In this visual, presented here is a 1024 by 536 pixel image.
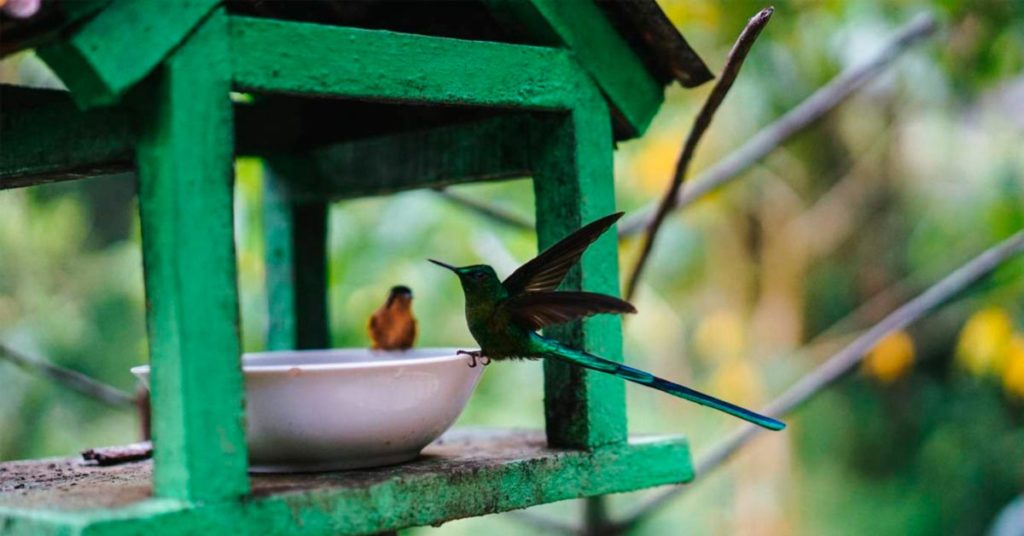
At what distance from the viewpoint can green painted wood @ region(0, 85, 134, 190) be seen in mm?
1440

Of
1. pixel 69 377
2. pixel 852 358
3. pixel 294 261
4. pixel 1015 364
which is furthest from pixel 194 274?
pixel 1015 364

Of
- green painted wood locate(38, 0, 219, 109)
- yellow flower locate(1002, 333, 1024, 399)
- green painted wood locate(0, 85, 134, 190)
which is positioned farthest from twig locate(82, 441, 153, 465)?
yellow flower locate(1002, 333, 1024, 399)

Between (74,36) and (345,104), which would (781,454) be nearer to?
(345,104)

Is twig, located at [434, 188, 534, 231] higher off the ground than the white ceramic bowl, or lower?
higher

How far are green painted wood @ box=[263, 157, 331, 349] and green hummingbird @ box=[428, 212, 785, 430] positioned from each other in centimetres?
67

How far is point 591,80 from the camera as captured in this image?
172 centimetres

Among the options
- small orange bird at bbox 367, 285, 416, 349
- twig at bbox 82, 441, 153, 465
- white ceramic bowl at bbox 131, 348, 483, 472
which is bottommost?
twig at bbox 82, 441, 153, 465

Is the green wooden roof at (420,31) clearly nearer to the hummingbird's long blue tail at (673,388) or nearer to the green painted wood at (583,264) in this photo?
the green painted wood at (583,264)

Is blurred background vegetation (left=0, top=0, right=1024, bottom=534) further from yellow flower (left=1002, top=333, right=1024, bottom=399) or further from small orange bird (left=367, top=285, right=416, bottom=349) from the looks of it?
small orange bird (left=367, top=285, right=416, bottom=349)

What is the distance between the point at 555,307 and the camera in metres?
1.51

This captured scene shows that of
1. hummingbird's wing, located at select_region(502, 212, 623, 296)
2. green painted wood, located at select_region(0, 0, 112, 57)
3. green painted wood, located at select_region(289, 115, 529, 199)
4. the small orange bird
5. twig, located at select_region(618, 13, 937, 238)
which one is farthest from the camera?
twig, located at select_region(618, 13, 937, 238)

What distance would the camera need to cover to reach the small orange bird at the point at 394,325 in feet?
6.93

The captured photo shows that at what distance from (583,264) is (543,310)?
182 mm

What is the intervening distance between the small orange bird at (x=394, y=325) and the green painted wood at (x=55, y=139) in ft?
2.14
